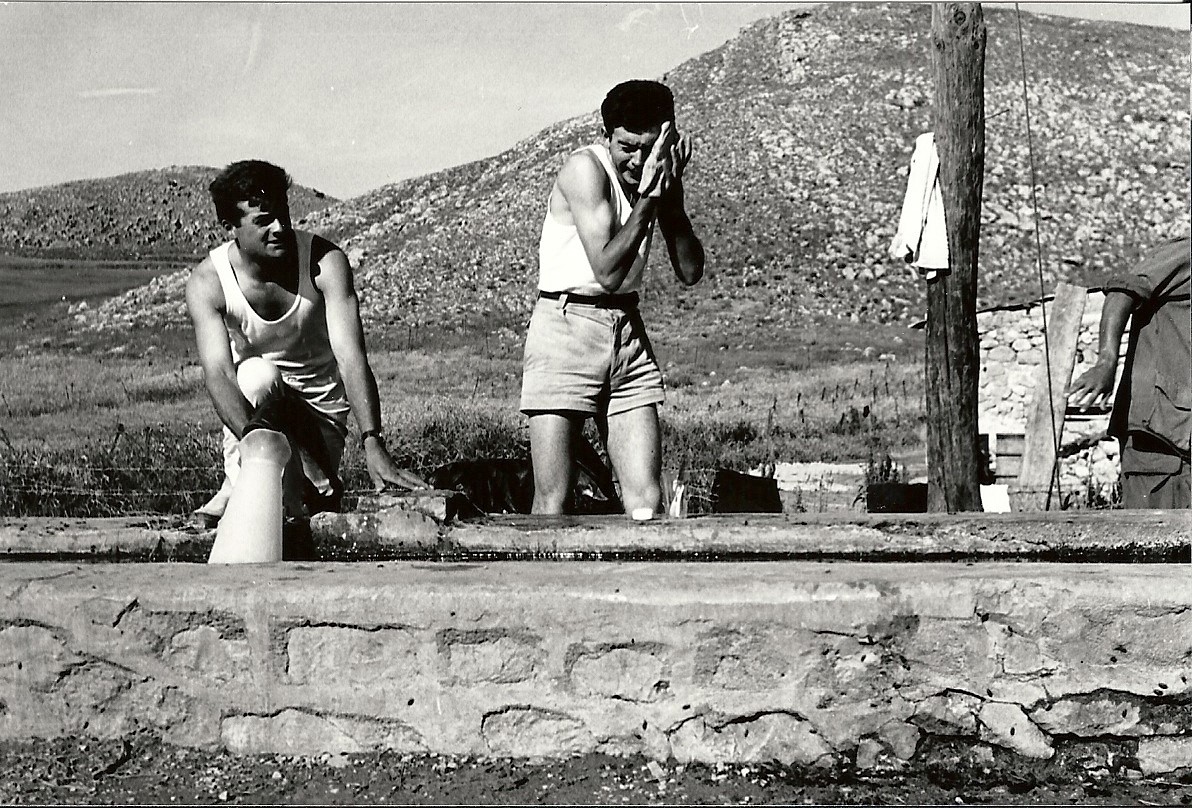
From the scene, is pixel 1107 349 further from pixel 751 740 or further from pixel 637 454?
pixel 751 740

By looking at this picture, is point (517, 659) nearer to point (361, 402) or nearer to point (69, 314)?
point (361, 402)

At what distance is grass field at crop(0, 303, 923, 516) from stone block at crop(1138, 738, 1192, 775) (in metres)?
3.80

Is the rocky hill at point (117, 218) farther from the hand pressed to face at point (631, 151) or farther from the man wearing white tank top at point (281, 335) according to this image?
the hand pressed to face at point (631, 151)

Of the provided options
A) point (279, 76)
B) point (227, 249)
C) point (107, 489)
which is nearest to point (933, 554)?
point (227, 249)

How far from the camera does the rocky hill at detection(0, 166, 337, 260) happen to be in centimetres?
1120

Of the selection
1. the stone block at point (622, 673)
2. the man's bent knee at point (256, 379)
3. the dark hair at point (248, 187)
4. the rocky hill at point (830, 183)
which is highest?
the rocky hill at point (830, 183)

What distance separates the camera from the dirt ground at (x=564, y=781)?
105 inches

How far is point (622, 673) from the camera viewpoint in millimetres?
2777

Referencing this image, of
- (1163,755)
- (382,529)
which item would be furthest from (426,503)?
(1163,755)

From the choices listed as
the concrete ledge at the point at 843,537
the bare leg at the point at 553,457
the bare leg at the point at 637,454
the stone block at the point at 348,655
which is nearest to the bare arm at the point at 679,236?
the bare leg at the point at 637,454

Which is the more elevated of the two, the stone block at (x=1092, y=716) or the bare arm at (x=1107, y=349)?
the bare arm at (x=1107, y=349)

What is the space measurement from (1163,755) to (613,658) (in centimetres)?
117

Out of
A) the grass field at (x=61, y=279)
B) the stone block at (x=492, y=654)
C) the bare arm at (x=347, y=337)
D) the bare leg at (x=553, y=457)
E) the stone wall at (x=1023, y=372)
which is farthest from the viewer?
the grass field at (x=61, y=279)

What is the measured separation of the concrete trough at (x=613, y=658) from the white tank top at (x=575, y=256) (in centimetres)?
125
